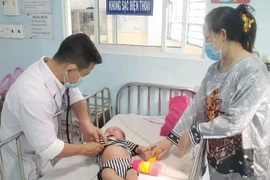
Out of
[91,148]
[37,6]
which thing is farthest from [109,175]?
[37,6]

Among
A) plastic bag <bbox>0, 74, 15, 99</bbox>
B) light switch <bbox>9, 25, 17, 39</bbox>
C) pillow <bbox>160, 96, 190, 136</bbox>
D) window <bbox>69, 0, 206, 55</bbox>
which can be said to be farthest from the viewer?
light switch <bbox>9, 25, 17, 39</bbox>

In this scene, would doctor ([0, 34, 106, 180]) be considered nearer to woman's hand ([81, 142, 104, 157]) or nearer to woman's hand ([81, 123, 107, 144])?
woman's hand ([81, 142, 104, 157])

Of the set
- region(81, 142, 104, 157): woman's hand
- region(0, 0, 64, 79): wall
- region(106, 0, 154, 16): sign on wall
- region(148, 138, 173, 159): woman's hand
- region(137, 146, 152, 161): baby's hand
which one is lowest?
region(137, 146, 152, 161): baby's hand

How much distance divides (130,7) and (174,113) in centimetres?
118

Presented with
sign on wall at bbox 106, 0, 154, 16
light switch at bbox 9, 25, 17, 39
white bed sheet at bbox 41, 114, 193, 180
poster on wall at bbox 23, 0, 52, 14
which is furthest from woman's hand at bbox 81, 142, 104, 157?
light switch at bbox 9, 25, 17, 39

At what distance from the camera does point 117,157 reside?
1.77 metres

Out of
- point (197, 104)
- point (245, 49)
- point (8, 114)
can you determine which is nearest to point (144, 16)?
point (197, 104)

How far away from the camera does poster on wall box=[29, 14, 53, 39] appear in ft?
9.61

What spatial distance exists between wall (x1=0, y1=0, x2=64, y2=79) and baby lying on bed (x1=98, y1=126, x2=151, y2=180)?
4.67 ft

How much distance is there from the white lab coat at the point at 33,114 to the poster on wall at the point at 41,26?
151 cm

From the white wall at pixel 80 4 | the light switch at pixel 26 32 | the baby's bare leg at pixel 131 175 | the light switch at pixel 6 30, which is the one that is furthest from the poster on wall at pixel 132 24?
the baby's bare leg at pixel 131 175

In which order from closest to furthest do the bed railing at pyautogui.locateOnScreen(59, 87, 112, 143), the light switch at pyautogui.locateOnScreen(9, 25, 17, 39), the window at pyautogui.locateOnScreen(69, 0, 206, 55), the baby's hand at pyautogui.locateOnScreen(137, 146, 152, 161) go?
the baby's hand at pyautogui.locateOnScreen(137, 146, 152, 161) < the window at pyautogui.locateOnScreen(69, 0, 206, 55) < the bed railing at pyautogui.locateOnScreen(59, 87, 112, 143) < the light switch at pyautogui.locateOnScreen(9, 25, 17, 39)

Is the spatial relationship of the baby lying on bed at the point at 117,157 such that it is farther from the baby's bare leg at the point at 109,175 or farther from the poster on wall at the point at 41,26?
the poster on wall at the point at 41,26

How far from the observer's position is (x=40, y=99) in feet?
4.83
